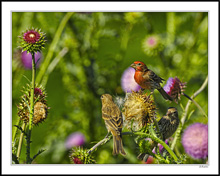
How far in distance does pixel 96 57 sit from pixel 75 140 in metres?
0.69

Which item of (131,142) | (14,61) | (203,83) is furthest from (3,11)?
(203,83)

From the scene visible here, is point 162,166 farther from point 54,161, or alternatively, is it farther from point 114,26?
point 114,26

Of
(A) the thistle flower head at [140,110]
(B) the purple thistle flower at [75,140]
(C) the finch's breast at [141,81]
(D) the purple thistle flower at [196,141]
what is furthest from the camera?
(B) the purple thistle flower at [75,140]

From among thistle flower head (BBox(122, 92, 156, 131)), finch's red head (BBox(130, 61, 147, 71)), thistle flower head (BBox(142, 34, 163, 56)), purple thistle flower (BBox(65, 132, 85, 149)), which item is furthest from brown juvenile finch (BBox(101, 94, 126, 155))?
thistle flower head (BBox(142, 34, 163, 56))

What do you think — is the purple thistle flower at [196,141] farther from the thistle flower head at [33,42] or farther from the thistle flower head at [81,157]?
the thistle flower head at [33,42]

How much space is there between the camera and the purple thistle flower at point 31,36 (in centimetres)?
181

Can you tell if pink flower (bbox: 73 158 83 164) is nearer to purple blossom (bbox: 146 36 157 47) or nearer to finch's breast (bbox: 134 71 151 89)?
finch's breast (bbox: 134 71 151 89)

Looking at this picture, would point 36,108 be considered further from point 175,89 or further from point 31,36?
point 175,89

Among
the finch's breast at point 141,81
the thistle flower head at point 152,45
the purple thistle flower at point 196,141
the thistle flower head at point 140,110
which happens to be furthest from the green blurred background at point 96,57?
the thistle flower head at point 140,110

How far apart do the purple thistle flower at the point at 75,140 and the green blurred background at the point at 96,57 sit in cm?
4

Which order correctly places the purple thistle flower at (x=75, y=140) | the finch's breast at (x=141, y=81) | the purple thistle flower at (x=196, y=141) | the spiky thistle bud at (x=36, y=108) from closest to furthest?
the spiky thistle bud at (x=36, y=108) < the finch's breast at (x=141, y=81) < the purple thistle flower at (x=196, y=141) < the purple thistle flower at (x=75, y=140)

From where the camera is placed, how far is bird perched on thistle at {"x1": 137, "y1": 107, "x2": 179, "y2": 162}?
193 cm

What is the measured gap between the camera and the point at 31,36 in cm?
182

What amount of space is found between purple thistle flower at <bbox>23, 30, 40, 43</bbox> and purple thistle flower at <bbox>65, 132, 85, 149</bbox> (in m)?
0.86
